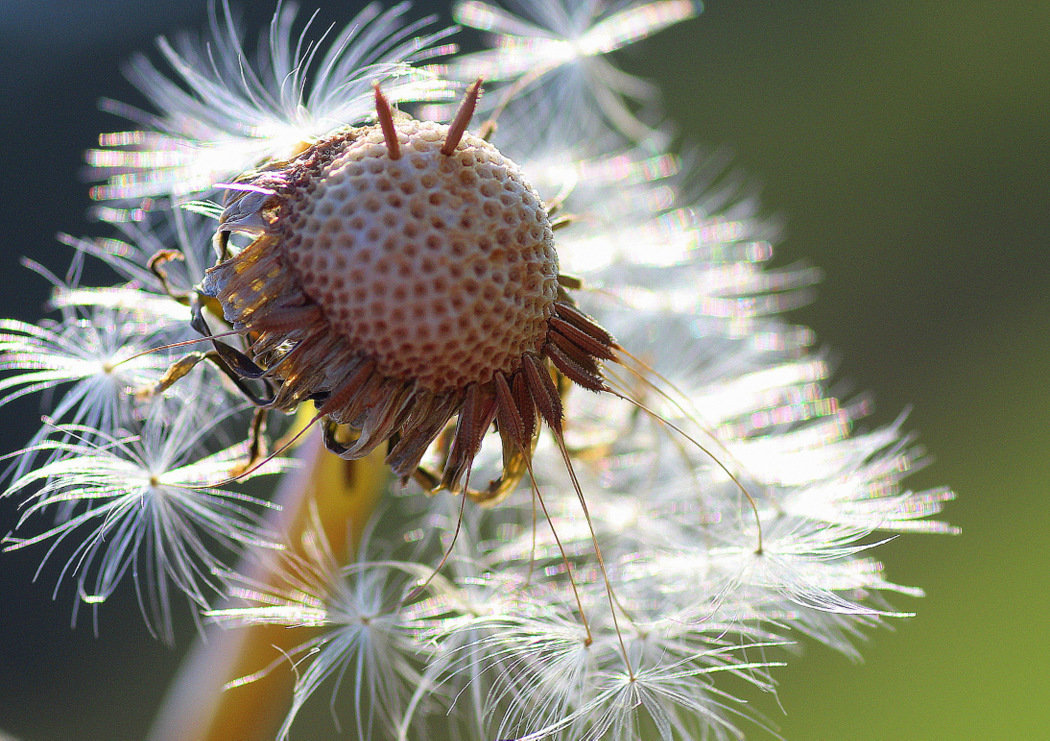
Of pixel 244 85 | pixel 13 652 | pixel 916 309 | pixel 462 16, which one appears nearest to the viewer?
pixel 244 85

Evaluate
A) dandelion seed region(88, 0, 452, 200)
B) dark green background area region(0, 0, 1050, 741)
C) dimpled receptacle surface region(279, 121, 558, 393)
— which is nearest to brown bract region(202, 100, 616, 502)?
dimpled receptacle surface region(279, 121, 558, 393)

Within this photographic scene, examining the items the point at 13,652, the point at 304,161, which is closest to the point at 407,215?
the point at 304,161

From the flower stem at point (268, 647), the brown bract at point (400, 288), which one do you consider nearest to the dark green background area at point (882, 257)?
the flower stem at point (268, 647)

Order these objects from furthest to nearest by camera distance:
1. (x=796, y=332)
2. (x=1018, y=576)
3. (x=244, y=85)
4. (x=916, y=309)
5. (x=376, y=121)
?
1. (x=916, y=309)
2. (x=1018, y=576)
3. (x=796, y=332)
4. (x=244, y=85)
5. (x=376, y=121)

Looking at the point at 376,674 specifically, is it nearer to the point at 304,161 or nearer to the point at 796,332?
the point at 304,161

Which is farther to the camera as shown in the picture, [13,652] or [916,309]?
[916,309]

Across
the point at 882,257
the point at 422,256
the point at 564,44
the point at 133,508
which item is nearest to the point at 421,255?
the point at 422,256

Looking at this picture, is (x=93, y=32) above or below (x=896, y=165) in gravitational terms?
below

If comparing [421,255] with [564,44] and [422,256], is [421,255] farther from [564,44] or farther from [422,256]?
[564,44]
